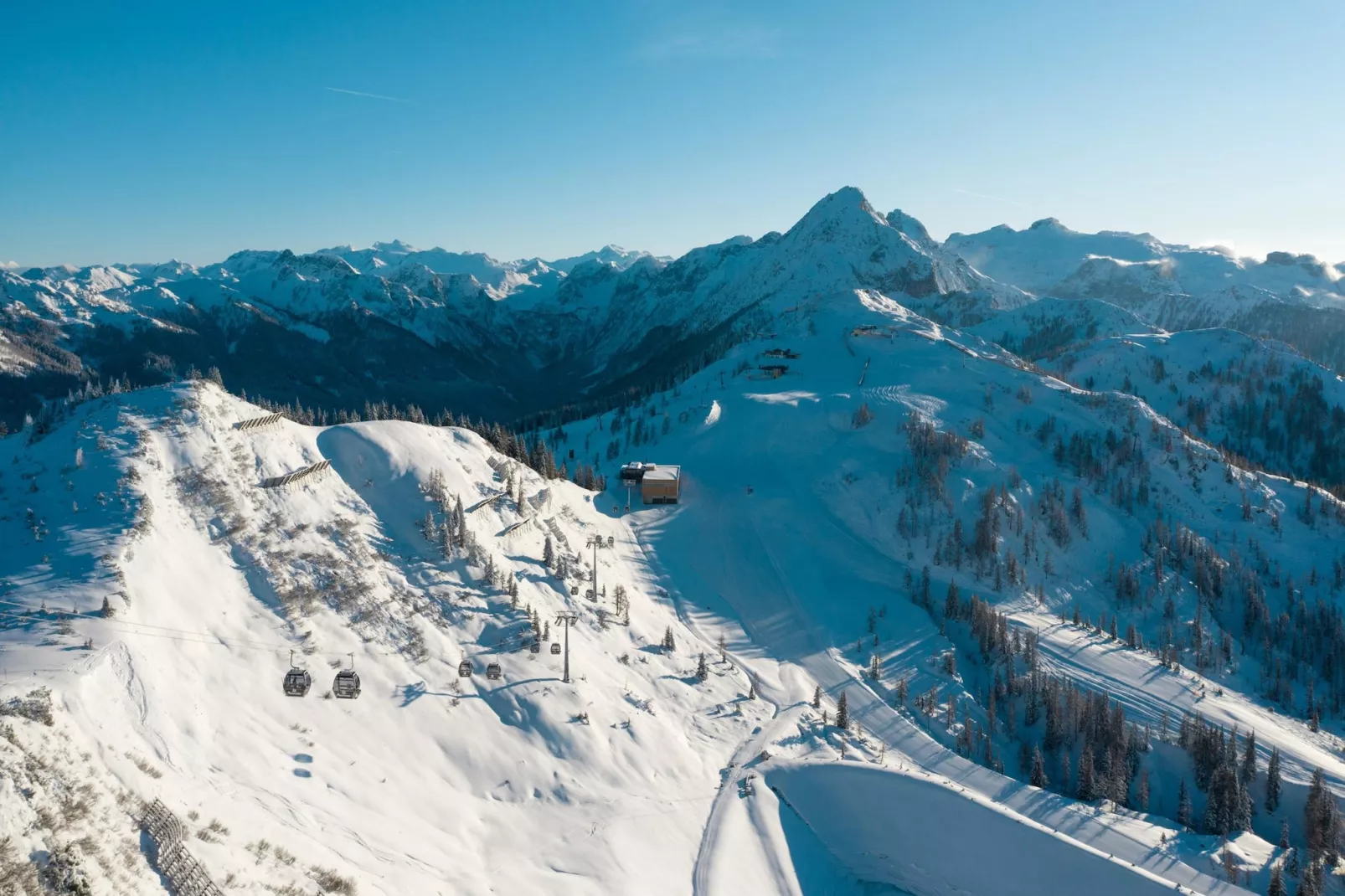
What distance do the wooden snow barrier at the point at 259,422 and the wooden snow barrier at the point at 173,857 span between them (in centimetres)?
3286

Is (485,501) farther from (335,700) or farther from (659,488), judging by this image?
(659,488)

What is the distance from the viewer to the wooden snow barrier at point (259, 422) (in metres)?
47.2

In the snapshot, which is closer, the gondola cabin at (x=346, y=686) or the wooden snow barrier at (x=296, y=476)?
the gondola cabin at (x=346, y=686)

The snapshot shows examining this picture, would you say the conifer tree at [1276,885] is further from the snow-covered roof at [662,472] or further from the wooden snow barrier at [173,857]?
the snow-covered roof at [662,472]

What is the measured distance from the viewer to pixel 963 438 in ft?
318

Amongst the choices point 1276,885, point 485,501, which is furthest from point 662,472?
point 1276,885

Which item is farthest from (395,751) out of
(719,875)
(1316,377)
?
(1316,377)

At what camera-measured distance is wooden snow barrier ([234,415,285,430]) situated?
155 ft

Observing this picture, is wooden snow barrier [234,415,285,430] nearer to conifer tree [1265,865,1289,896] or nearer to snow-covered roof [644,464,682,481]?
snow-covered roof [644,464,682,481]

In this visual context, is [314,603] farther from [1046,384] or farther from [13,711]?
[1046,384]

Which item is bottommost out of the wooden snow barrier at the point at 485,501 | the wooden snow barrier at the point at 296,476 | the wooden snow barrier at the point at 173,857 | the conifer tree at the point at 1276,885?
the conifer tree at the point at 1276,885

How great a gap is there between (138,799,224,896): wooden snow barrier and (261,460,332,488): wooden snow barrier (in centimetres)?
2719

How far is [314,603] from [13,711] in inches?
655

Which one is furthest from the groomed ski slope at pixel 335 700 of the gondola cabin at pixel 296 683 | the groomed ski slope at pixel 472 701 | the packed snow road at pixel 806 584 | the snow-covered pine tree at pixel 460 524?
the packed snow road at pixel 806 584
